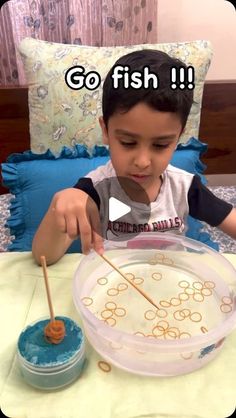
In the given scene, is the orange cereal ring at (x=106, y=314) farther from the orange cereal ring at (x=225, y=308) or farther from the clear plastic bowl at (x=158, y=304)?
the orange cereal ring at (x=225, y=308)

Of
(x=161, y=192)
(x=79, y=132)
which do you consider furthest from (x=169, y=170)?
(x=79, y=132)

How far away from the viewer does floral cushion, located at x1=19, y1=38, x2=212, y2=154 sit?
0.81 metres

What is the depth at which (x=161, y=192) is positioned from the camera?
618mm

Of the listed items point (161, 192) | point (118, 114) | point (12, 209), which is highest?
point (118, 114)

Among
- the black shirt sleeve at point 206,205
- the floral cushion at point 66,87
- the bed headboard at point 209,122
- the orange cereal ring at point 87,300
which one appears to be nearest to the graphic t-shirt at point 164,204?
the black shirt sleeve at point 206,205

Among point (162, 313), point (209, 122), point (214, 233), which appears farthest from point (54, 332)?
point (209, 122)

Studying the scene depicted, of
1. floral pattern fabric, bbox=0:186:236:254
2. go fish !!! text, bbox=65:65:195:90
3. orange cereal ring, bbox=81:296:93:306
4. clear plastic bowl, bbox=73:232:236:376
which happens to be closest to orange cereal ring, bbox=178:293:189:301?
clear plastic bowl, bbox=73:232:236:376

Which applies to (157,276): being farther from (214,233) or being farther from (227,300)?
(214,233)

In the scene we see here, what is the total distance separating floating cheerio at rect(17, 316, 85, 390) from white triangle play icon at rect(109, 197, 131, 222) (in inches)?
8.0

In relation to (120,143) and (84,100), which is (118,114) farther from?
(84,100)

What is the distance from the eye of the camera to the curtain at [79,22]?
3.00 ft

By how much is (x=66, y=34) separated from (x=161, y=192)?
1.71 feet
